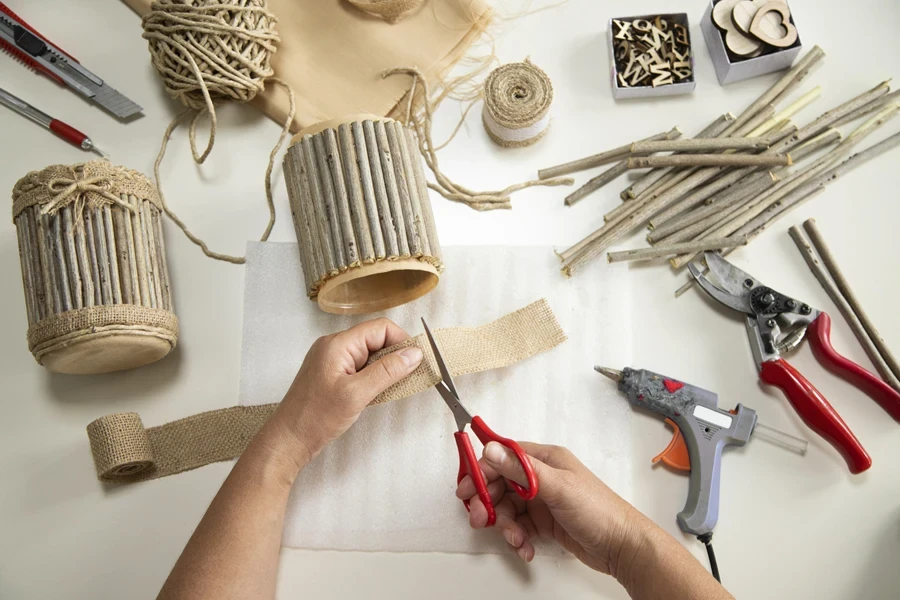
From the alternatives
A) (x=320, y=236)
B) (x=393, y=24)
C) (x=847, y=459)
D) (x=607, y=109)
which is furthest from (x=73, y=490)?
(x=847, y=459)

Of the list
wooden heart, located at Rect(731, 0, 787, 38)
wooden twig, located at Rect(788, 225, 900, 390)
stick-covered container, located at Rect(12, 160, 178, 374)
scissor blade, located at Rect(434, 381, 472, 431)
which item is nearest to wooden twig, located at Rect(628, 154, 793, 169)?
wooden twig, located at Rect(788, 225, 900, 390)

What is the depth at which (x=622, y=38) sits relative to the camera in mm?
1460

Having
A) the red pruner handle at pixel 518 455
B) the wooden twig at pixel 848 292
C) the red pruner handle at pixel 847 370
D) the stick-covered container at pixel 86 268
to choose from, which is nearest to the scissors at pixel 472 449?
the red pruner handle at pixel 518 455

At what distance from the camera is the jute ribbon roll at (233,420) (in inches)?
48.5

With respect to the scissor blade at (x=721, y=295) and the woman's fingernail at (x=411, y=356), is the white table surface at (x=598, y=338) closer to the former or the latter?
the scissor blade at (x=721, y=295)

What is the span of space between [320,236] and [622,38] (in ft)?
2.64

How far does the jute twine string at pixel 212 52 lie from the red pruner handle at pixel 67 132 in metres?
0.18

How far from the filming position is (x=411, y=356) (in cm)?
119

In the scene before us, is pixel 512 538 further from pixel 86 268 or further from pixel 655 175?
pixel 86 268

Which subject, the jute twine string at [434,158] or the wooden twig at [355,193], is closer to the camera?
the wooden twig at [355,193]

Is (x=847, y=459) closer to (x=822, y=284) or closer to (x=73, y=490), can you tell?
(x=822, y=284)

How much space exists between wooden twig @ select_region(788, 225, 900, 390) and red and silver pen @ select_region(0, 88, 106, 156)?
1521 millimetres

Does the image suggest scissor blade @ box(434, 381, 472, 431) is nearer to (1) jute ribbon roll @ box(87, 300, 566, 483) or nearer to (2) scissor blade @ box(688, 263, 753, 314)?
(1) jute ribbon roll @ box(87, 300, 566, 483)

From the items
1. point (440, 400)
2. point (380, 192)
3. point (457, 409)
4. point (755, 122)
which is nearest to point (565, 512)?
point (457, 409)
